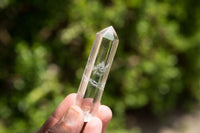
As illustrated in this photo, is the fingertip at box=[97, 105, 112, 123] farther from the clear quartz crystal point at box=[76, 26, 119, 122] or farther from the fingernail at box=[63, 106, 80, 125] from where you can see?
the fingernail at box=[63, 106, 80, 125]

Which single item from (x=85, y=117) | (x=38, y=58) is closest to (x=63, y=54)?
(x=38, y=58)

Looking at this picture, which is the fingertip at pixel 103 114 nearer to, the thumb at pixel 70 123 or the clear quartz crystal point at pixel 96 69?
the clear quartz crystal point at pixel 96 69

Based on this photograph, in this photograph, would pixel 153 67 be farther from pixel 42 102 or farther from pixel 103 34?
pixel 103 34

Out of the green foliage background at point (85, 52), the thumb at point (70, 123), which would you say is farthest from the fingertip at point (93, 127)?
the green foliage background at point (85, 52)

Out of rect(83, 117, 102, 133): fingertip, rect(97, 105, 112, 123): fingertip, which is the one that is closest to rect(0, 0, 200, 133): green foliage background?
rect(97, 105, 112, 123): fingertip

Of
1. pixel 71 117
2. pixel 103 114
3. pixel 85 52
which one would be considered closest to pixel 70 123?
pixel 71 117
